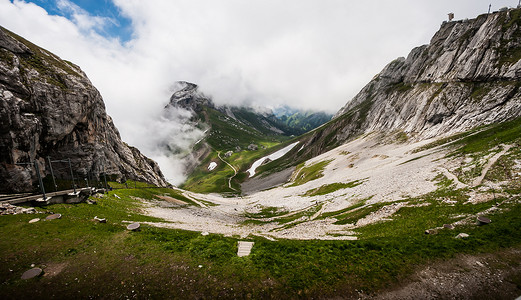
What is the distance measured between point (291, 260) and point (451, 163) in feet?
188

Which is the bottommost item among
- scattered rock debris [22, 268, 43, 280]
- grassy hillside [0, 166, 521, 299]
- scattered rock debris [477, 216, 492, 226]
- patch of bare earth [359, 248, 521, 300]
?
patch of bare earth [359, 248, 521, 300]

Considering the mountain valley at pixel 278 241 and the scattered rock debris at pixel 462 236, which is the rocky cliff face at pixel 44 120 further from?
the scattered rock debris at pixel 462 236

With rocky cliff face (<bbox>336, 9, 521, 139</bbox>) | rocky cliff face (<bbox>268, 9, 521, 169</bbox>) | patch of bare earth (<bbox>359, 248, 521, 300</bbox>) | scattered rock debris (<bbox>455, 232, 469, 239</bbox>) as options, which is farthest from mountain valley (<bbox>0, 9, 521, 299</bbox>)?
rocky cliff face (<bbox>268, 9, 521, 169</bbox>)

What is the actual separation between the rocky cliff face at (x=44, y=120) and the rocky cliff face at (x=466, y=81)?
526ft

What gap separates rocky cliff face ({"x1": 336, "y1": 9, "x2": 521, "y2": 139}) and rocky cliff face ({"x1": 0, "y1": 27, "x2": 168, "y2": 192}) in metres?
160

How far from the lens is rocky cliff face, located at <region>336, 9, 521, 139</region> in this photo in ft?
313

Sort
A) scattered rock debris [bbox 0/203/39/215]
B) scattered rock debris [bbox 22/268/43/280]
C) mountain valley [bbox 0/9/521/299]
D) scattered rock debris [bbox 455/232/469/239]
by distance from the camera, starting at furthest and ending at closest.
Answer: scattered rock debris [bbox 0/203/39/215]
scattered rock debris [bbox 455/232/469/239]
mountain valley [bbox 0/9/521/299]
scattered rock debris [bbox 22/268/43/280]

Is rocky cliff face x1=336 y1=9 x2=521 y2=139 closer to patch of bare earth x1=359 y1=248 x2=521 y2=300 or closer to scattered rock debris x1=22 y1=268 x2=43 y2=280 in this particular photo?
patch of bare earth x1=359 y1=248 x2=521 y2=300

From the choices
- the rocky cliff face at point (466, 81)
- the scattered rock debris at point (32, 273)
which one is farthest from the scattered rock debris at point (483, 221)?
the rocky cliff face at point (466, 81)

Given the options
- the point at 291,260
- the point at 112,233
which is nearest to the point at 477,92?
the point at 291,260

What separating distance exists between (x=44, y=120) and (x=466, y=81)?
200 m

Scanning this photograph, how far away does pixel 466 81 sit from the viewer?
4648 inches

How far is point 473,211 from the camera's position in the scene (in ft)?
84.0

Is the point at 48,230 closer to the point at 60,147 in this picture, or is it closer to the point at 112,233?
the point at 112,233
